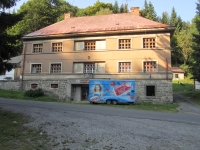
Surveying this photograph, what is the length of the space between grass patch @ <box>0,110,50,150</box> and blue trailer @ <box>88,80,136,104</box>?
13.2 metres

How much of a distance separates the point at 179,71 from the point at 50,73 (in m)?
43.4

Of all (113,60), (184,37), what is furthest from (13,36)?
(184,37)

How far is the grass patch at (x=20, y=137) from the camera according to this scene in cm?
596

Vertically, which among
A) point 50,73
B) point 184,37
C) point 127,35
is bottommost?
point 50,73

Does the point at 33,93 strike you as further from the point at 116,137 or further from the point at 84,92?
the point at 116,137

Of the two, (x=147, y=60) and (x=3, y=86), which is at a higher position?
(x=147, y=60)

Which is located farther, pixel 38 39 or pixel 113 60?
pixel 38 39

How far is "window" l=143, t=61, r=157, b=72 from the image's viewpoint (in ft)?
81.1

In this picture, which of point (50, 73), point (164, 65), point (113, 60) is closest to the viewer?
point (164, 65)

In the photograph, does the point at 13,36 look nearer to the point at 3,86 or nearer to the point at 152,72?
the point at 152,72

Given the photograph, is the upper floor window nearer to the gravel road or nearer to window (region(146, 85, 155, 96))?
window (region(146, 85, 155, 96))

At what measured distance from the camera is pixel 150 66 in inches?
980

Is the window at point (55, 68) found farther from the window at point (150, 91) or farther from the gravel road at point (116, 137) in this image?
the gravel road at point (116, 137)

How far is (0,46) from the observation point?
976 cm
